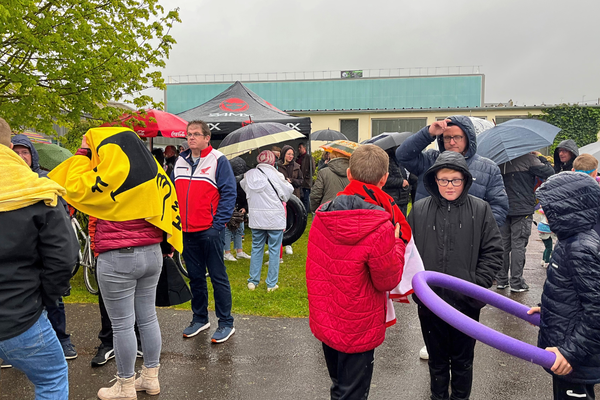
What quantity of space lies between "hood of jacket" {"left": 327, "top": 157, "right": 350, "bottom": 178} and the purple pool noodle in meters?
3.79

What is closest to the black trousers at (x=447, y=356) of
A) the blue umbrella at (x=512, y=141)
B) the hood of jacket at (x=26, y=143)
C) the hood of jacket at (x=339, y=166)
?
the blue umbrella at (x=512, y=141)

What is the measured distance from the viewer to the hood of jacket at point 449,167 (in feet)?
9.98

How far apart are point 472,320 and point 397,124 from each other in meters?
34.5

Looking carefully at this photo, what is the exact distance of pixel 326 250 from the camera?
2.66 meters

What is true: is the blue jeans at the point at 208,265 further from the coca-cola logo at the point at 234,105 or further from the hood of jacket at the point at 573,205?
the coca-cola logo at the point at 234,105

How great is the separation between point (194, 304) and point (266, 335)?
0.87 meters

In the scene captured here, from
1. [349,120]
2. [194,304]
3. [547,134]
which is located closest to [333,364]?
[194,304]

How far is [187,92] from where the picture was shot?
49562 mm

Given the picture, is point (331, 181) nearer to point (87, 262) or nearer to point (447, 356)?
point (87, 262)

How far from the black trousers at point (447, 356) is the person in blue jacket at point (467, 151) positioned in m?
1.35

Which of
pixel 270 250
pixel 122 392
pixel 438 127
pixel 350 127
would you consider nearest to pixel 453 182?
pixel 438 127

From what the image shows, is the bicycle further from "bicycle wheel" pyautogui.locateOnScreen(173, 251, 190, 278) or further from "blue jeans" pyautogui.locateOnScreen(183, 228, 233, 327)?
"blue jeans" pyautogui.locateOnScreen(183, 228, 233, 327)

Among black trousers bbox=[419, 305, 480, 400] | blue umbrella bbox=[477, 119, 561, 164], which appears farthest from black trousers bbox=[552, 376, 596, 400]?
blue umbrella bbox=[477, 119, 561, 164]

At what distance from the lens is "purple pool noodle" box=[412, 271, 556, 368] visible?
7.18 feet
